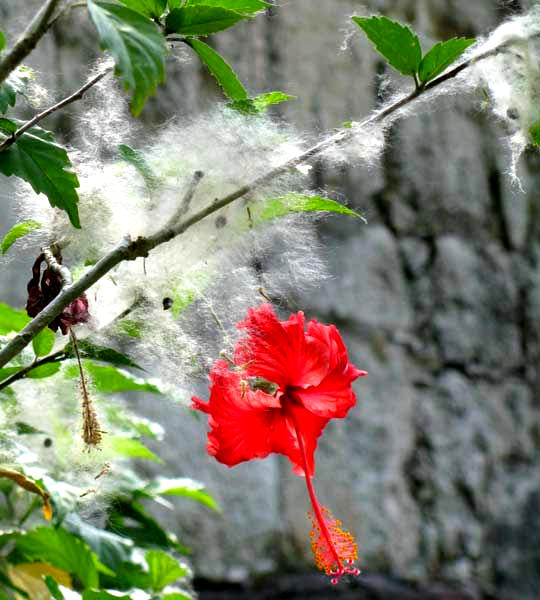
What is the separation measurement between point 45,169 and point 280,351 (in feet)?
0.68

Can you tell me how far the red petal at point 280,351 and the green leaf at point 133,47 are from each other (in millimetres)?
195

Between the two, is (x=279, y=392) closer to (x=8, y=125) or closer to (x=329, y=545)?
(x=329, y=545)

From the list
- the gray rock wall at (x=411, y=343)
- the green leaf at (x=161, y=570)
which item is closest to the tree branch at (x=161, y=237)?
the green leaf at (x=161, y=570)

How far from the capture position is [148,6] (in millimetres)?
529

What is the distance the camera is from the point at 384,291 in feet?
8.22

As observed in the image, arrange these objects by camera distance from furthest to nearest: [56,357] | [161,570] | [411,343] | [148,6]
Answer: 1. [411,343]
2. [161,570]
3. [56,357]
4. [148,6]

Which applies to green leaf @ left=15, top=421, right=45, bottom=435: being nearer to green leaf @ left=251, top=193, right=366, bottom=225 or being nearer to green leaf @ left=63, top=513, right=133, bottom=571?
green leaf @ left=63, top=513, right=133, bottom=571

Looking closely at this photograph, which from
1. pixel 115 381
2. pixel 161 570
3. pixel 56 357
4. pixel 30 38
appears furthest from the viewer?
pixel 161 570

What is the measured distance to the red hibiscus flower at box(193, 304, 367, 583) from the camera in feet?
1.87

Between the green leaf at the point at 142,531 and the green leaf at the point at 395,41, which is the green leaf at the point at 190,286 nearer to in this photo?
the green leaf at the point at 395,41

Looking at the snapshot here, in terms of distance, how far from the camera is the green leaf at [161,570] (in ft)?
2.98

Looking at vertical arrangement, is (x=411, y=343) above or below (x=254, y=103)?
below

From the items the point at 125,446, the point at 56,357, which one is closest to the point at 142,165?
the point at 56,357

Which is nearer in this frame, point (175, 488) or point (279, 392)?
point (279, 392)
